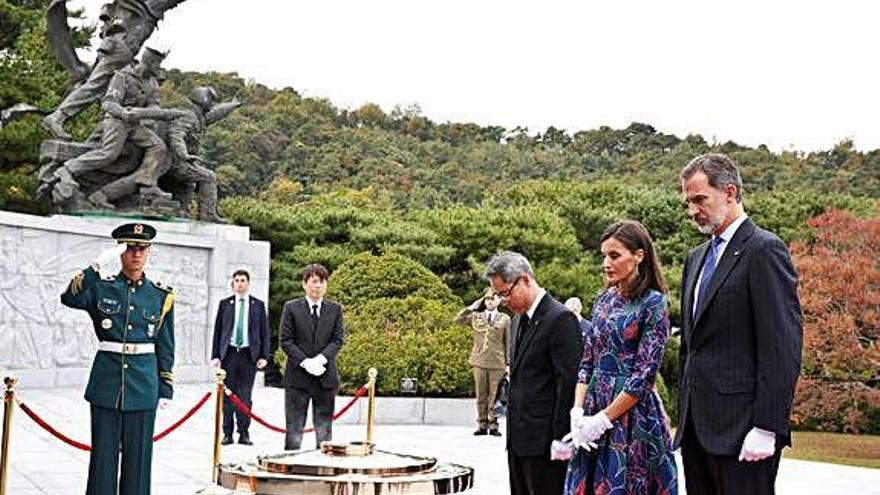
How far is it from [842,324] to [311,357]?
9970 mm

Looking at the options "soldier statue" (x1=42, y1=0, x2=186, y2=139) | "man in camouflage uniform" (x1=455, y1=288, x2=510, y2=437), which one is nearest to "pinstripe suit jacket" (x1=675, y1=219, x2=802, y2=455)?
"man in camouflage uniform" (x1=455, y1=288, x2=510, y2=437)

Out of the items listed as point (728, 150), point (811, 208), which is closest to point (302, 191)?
point (728, 150)

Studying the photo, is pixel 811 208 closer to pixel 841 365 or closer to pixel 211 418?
pixel 841 365

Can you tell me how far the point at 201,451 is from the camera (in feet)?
32.6

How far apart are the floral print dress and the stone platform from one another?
34.3 ft

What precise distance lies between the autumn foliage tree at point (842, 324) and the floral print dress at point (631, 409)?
41.1 feet

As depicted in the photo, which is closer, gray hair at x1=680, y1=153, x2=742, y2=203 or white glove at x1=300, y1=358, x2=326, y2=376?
gray hair at x1=680, y1=153, x2=742, y2=203

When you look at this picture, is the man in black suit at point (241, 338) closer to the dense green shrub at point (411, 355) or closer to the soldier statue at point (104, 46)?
the dense green shrub at point (411, 355)

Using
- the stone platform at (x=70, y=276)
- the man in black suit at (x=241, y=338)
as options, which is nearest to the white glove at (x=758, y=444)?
the man in black suit at (x=241, y=338)

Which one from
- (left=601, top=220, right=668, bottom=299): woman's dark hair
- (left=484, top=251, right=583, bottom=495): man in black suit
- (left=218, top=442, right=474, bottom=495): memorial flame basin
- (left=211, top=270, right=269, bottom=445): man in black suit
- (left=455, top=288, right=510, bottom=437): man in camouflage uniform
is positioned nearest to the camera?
(left=218, top=442, right=474, bottom=495): memorial flame basin

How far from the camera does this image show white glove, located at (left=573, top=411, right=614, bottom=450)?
4.32 meters

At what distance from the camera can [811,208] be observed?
2459cm

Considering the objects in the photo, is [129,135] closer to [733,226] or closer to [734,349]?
[733,226]

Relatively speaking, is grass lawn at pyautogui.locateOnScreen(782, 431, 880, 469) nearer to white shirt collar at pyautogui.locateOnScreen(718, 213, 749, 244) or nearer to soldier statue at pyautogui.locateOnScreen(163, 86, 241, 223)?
soldier statue at pyautogui.locateOnScreen(163, 86, 241, 223)
